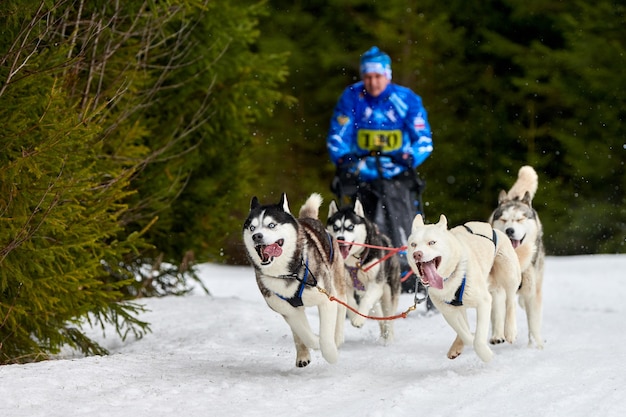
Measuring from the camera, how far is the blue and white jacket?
7859 mm

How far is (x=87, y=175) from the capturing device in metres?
5.88

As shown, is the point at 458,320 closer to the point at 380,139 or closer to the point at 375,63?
the point at 380,139

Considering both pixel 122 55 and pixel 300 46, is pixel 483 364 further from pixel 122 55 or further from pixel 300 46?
pixel 300 46

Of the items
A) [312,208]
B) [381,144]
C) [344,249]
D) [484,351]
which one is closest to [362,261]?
[344,249]

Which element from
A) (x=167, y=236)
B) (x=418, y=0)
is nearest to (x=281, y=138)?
(x=418, y=0)

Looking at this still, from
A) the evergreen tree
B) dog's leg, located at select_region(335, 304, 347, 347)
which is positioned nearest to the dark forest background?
the evergreen tree

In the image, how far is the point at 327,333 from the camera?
211 inches

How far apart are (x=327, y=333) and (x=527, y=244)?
5.82ft

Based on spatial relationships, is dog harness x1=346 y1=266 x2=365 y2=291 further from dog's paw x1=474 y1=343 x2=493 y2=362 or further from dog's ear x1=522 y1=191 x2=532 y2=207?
dog's paw x1=474 y1=343 x2=493 y2=362

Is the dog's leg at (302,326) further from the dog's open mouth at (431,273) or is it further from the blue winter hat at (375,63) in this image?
the blue winter hat at (375,63)

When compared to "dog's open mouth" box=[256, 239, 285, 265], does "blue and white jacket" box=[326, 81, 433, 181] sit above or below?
above

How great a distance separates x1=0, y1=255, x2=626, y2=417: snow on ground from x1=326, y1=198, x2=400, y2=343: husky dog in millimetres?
327

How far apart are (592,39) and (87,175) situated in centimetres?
1117

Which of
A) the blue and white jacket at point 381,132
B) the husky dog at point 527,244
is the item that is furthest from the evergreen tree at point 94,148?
the husky dog at point 527,244
